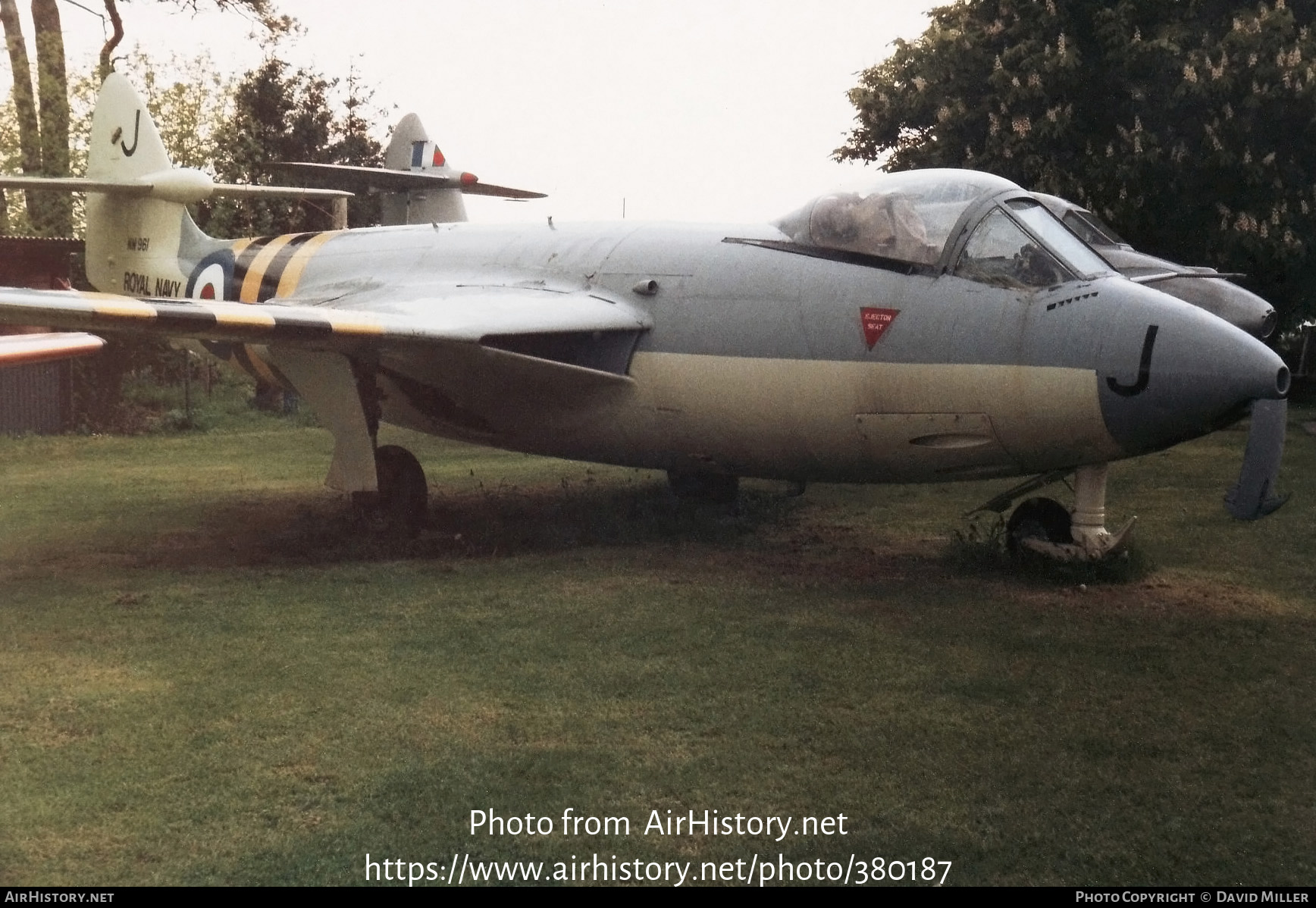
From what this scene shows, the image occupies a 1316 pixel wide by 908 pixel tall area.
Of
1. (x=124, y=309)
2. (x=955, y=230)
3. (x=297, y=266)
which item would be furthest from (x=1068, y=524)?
(x=297, y=266)

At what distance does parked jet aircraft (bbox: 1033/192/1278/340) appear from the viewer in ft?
32.2

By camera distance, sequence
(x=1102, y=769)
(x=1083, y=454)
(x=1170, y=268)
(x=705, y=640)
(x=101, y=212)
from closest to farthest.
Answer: (x=1102, y=769) → (x=705, y=640) → (x=1083, y=454) → (x=1170, y=268) → (x=101, y=212)

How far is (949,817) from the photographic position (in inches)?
145

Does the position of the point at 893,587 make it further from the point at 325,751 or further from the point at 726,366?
the point at 325,751

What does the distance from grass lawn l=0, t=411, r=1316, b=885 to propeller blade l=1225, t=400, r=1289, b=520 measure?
655 millimetres

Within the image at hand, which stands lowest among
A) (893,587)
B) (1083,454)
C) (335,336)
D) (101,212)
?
(893,587)

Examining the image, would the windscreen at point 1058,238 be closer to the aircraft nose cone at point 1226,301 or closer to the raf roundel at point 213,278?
the aircraft nose cone at point 1226,301

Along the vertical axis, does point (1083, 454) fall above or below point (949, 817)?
above

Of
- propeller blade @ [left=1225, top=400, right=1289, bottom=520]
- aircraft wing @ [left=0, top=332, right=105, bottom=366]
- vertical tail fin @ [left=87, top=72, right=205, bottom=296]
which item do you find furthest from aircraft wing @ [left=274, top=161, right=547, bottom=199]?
propeller blade @ [left=1225, top=400, right=1289, bottom=520]

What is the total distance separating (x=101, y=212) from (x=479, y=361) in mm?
5790

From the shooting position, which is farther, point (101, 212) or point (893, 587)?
point (101, 212)

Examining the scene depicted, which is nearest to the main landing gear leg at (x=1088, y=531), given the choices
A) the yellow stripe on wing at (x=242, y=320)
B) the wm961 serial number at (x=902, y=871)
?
the wm961 serial number at (x=902, y=871)

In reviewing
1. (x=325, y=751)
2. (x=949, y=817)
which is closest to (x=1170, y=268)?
(x=949, y=817)

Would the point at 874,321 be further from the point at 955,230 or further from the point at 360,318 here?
the point at 360,318
